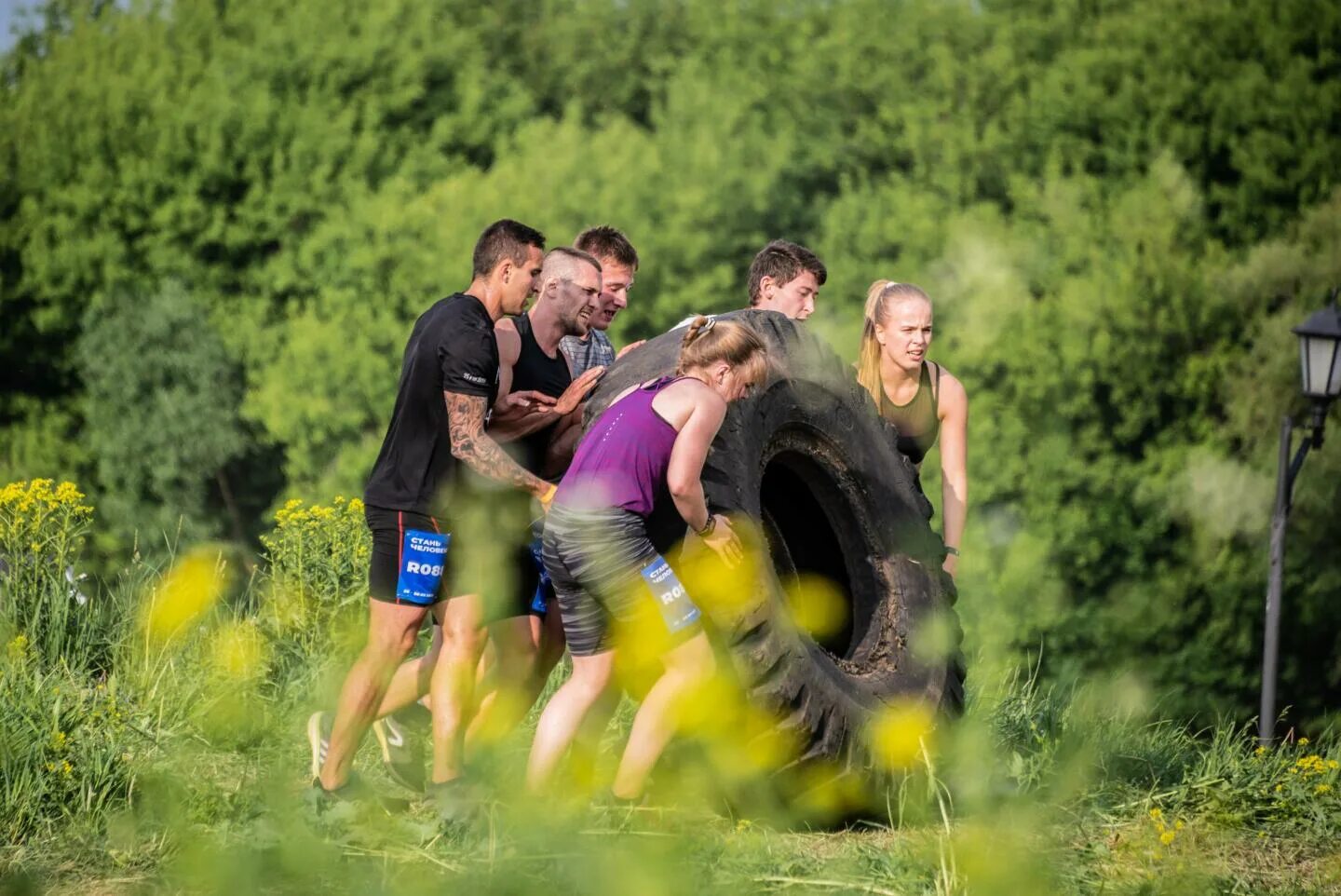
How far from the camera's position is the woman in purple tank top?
5160 mm

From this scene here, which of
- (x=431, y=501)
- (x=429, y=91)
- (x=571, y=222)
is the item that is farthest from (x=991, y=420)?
(x=431, y=501)

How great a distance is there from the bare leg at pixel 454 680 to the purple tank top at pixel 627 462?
53cm

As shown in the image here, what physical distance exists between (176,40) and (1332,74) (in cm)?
2136

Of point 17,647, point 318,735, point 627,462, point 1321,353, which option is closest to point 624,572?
point 627,462

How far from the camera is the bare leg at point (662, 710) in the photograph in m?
5.21

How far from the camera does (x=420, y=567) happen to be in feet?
17.8

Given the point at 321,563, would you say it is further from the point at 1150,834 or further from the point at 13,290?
the point at 13,290

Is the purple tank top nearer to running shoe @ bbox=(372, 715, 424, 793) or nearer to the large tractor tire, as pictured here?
the large tractor tire

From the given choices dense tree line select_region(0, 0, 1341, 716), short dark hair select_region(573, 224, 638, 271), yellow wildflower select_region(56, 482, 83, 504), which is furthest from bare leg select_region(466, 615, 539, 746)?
dense tree line select_region(0, 0, 1341, 716)

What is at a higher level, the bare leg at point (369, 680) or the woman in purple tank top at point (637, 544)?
the woman in purple tank top at point (637, 544)

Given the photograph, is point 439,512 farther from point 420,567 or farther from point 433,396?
point 433,396

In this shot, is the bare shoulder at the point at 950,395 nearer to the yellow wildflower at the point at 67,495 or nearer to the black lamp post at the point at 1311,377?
the yellow wildflower at the point at 67,495

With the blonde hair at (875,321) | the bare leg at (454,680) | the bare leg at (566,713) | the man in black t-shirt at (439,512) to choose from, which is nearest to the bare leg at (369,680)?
the man in black t-shirt at (439,512)

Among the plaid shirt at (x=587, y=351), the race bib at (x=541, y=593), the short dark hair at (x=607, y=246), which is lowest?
the race bib at (x=541, y=593)
